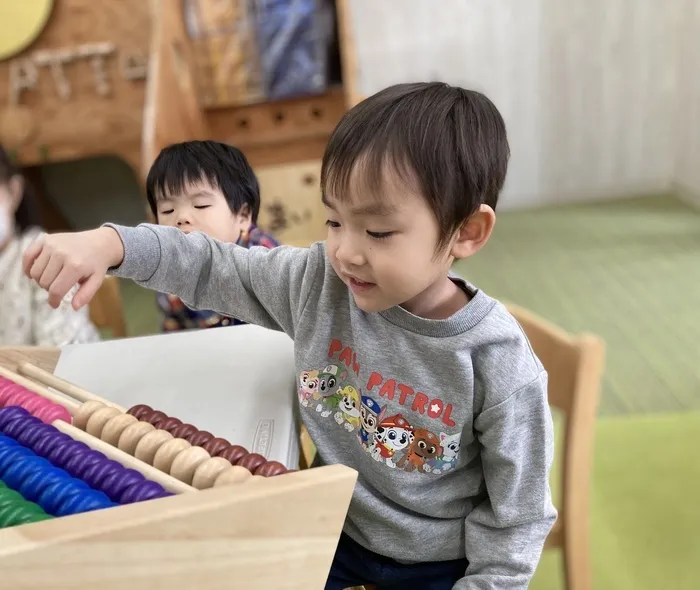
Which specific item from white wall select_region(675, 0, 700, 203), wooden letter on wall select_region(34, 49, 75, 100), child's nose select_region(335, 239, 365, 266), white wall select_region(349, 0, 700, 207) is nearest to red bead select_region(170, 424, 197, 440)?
child's nose select_region(335, 239, 365, 266)

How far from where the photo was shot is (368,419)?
64 cm

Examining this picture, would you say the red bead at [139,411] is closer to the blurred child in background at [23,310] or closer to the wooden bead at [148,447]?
the wooden bead at [148,447]

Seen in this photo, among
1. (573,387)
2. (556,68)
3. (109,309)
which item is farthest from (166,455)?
(556,68)

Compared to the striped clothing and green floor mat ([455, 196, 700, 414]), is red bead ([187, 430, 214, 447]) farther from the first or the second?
green floor mat ([455, 196, 700, 414])

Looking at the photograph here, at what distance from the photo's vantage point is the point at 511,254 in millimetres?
2775

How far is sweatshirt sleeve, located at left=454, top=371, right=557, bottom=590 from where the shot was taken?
1.97 feet

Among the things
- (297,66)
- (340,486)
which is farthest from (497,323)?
(297,66)

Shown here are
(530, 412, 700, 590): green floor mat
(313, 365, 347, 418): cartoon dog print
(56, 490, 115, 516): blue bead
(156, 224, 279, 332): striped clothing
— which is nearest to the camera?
(56, 490, 115, 516): blue bead

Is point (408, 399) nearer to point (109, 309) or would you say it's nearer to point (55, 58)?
point (109, 309)

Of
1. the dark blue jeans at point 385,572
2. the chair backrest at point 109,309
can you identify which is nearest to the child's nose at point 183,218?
the dark blue jeans at point 385,572

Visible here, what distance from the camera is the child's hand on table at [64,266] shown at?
0.54m

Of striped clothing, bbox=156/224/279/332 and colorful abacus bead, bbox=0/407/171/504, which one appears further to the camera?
striped clothing, bbox=156/224/279/332

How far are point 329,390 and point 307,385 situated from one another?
2 centimetres

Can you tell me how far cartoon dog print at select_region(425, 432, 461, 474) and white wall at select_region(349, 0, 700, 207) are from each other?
2472 millimetres
